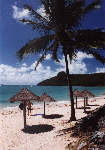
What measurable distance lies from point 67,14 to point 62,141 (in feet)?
25.5

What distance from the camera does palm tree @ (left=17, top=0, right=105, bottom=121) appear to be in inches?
482

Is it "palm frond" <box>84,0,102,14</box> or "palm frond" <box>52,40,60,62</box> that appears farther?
"palm frond" <box>52,40,60,62</box>

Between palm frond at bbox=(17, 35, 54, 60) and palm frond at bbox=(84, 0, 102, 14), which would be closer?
palm frond at bbox=(84, 0, 102, 14)

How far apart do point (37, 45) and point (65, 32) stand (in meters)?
2.12

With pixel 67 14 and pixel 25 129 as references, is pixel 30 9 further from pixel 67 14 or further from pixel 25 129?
pixel 25 129

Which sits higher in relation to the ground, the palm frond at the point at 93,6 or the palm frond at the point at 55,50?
the palm frond at the point at 93,6

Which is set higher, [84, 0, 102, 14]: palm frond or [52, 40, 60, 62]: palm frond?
[84, 0, 102, 14]: palm frond

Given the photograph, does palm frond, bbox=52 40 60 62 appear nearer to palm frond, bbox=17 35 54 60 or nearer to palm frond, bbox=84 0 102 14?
palm frond, bbox=17 35 54 60

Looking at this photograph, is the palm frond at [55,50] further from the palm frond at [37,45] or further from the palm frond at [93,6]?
the palm frond at [93,6]

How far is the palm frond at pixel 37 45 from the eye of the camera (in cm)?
1307

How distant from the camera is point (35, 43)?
13.1 metres

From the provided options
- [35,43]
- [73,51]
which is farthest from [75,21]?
[35,43]

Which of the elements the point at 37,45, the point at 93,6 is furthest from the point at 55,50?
the point at 93,6

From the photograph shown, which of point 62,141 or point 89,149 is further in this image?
point 62,141
